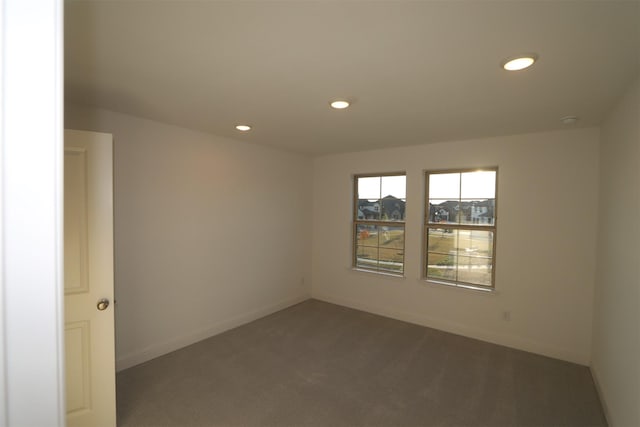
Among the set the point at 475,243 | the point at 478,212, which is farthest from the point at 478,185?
the point at 475,243

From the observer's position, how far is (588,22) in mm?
1318

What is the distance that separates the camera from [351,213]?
4684 millimetres

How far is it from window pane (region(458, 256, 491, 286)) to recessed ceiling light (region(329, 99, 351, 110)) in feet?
8.40

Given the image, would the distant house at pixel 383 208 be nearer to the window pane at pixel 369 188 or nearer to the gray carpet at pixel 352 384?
the window pane at pixel 369 188

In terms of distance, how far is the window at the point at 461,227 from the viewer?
3.65 metres

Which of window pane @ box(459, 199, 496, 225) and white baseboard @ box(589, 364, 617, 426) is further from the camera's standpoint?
window pane @ box(459, 199, 496, 225)

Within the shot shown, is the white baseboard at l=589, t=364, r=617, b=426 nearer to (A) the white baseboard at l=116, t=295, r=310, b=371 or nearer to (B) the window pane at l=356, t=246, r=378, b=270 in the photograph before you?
(B) the window pane at l=356, t=246, r=378, b=270

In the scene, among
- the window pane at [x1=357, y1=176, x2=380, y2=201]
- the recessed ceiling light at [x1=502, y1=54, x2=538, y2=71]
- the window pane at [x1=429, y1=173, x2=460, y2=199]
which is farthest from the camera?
the window pane at [x1=357, y1=176, x2=380, y2=201]

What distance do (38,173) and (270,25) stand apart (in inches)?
49.3

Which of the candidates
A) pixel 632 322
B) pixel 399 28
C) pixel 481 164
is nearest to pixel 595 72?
pixel 399 28

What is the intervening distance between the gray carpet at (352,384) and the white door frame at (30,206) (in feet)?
7.11

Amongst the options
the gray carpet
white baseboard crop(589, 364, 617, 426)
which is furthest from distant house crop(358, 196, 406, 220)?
white baseboard crop(589, 364, 617, 426)

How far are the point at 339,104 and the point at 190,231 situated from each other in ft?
7.04

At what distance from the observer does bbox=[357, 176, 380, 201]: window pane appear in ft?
14.9
